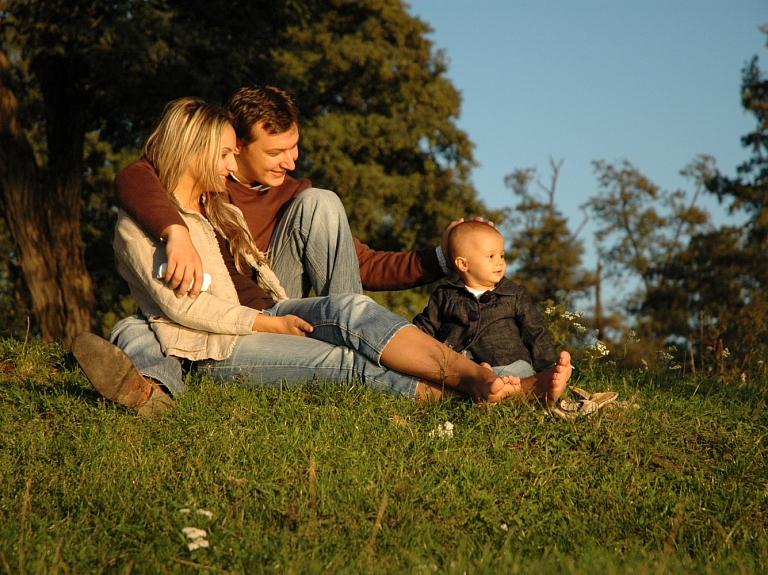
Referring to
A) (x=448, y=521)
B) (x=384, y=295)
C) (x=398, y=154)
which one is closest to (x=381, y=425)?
(x=448, y=521)

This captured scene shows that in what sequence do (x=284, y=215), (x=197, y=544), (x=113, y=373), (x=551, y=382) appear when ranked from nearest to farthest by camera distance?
(x=197, y=544) < (x=113, y=373) < (x=551, y=382) < (x=284, y=215)

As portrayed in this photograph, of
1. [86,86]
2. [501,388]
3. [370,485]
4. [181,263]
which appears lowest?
[370,485]

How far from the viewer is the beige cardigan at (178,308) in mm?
4555

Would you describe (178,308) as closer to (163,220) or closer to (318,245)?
(163,220)

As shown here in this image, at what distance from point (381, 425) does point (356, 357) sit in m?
0.57

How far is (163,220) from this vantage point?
14.9 ft

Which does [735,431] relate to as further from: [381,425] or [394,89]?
[394,89]

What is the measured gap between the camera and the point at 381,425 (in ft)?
13.6

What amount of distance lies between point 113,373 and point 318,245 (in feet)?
5.74

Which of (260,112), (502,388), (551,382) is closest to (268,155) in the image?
(260,112)

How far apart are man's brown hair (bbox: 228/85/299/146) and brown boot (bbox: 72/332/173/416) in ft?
6.61

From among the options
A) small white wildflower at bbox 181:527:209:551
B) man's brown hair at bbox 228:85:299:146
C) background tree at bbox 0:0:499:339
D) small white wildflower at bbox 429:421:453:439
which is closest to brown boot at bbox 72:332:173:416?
small white wildflower at bbox 181:527:209:551

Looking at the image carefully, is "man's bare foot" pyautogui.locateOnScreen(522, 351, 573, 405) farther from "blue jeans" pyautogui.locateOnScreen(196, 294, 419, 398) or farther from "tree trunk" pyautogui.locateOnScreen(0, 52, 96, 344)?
"tree trunk" pyautogui.locateOnScreen(0, 52, 96, 344)

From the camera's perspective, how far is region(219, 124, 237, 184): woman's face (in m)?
5.09
